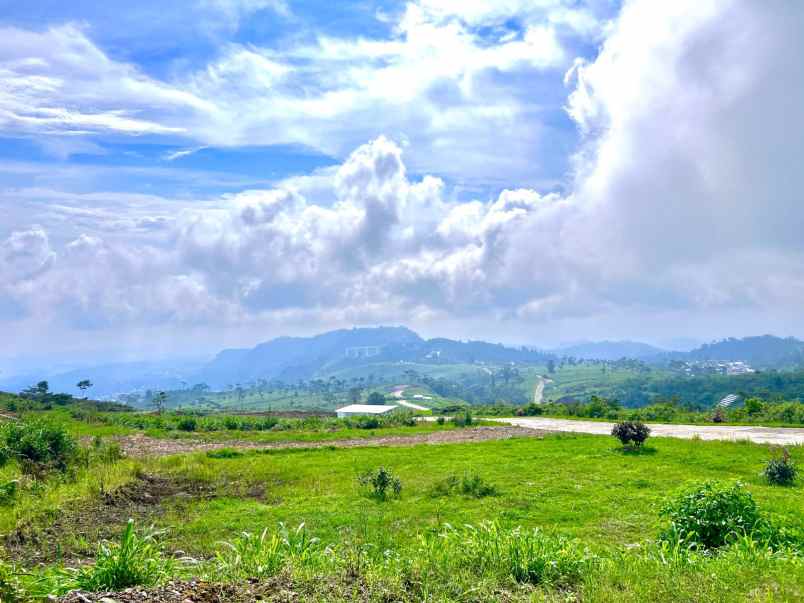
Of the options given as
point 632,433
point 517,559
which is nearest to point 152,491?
point 517,559

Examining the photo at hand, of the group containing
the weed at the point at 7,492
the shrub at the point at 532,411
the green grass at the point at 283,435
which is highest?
the weed at the point at 7,492

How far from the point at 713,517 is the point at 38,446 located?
75.9ft

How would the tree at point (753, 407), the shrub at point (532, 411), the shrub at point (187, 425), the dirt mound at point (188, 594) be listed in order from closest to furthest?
1. the dirt mound at point (188, 594)
2. the shrub at point (187, 425)
3. the tree at point (753, 407)
4. the shrub at point (532, 411)

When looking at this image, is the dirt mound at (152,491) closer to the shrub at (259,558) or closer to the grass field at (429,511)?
the grass field at (429,511)

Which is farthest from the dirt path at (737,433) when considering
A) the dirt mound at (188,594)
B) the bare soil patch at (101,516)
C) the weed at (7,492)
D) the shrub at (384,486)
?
the weed at (7,492)

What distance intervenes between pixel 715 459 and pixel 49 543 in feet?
82.2

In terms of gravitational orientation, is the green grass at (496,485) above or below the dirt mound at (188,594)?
below

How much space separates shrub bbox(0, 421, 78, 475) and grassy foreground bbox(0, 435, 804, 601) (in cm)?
163

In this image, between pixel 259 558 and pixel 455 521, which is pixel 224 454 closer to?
pixel 455 521

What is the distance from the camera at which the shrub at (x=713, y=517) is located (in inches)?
446

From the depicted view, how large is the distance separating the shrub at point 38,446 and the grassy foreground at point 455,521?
163 cm

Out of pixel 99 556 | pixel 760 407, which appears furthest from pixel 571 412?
pixel 99 556

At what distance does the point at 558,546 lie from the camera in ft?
33.6

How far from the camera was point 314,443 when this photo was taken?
37.9 metres
